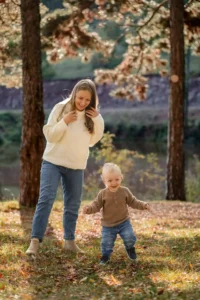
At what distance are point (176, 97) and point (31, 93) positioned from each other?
4.84 meters

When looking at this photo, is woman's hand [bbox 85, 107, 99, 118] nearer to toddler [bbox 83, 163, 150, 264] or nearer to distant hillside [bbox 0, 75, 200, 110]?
toddler [bbox 83, 163, 150, 264]

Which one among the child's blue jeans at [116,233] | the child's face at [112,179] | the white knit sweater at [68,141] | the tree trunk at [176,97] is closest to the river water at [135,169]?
the tree trunk at [176,97]

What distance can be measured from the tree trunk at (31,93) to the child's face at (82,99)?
17.3ft

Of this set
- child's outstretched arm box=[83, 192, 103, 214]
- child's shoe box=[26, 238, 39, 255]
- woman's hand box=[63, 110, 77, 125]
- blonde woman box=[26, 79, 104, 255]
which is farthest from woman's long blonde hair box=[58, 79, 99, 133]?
child's shoe box=[26, 238, 39, 255]

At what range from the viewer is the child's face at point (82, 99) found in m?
6.62

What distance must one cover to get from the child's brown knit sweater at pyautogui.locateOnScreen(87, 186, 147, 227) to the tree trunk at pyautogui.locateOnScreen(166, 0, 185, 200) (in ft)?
30.2

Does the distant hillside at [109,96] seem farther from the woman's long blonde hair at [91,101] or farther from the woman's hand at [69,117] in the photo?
the woman's hand at [69,117]

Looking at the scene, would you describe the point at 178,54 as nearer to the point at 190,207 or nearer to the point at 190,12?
the point at 190,12

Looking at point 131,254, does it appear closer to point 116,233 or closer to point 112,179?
point 116,233

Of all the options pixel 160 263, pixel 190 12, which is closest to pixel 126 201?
pixel 160 263

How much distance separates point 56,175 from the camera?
22.1 feet

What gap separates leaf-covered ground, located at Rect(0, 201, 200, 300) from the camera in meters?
5.44

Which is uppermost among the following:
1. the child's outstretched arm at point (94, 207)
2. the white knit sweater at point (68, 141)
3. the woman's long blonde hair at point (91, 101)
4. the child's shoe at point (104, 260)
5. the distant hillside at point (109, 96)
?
the distant hillside at point (109, 96)

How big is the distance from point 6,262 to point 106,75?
39.3ft
